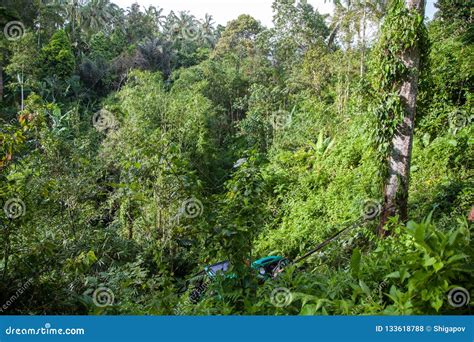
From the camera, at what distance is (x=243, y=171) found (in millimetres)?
2807

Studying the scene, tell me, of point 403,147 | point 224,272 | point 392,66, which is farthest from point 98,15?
point 224,272

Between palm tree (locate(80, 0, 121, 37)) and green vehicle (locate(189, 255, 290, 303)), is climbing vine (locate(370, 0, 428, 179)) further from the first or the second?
palm tree (locate(80, 0, 121, 37))

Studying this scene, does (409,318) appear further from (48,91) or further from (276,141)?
(48,91)

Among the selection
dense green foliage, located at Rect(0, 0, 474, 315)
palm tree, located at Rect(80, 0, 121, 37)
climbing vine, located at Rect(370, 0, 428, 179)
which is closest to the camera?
dense green foliage, located at Rect(0, 0, 474, 315)

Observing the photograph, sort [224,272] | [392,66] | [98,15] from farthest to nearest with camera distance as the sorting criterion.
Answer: [98,15] < [392,66] < [224,272]

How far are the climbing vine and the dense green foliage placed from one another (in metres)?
Answer: 0.02

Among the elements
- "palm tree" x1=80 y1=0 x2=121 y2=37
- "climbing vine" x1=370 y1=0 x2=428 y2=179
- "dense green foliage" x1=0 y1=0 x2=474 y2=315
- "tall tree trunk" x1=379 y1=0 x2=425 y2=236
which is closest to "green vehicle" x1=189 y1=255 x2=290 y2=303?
"dense green foliage" x1=0 y1=0 x2=474 y2=315

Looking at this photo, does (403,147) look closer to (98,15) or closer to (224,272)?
(224,272)

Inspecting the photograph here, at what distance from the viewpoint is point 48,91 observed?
60.1 ft

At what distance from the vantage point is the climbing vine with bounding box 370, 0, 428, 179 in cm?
438

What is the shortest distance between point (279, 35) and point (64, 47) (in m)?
10.2

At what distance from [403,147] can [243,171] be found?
2.40m

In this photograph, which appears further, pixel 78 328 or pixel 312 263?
pixel 312 263

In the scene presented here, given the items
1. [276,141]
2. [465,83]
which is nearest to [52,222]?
[465,83]
